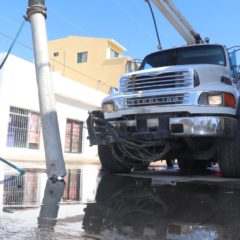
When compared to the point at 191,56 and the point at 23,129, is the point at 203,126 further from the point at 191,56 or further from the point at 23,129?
the point at 23,129

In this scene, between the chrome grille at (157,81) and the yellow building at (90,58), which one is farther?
the yellow building at (90,58)

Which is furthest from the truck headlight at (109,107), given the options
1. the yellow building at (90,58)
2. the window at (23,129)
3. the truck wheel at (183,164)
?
the yellow building at (90,58)

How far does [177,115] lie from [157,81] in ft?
2.46

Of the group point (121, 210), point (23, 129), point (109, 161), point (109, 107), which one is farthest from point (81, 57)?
point (121, 210)

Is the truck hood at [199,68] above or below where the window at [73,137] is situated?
below

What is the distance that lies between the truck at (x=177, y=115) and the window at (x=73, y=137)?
16719 mm

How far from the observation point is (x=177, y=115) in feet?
22.7

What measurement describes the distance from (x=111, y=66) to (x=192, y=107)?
34491 mm

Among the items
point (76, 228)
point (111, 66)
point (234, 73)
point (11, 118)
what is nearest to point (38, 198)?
point (76, 228)

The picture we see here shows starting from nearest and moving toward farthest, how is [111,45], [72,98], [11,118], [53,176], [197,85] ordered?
1. [53,176]
2. [197,85]
3. [11,118]
4. [72,98]
5. [111,45]

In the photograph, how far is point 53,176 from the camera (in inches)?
252

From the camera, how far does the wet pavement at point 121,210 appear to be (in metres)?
3.39

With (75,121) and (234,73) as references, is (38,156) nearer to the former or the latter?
(75,121)

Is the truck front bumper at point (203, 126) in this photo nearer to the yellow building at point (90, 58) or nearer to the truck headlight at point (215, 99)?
the truck headlight at point (215, 99)
